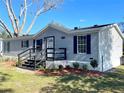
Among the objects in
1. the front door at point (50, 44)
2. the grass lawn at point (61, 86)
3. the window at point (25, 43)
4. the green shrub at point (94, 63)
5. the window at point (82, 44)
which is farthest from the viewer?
the window at point (25, 43)

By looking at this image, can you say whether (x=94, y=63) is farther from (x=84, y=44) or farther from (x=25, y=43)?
(x=25, y=43)

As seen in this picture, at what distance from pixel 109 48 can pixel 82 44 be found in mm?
2454

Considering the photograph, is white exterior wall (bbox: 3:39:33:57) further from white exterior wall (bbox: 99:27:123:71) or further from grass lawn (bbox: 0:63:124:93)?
grass lawn (bbox: 0:63:124:93)

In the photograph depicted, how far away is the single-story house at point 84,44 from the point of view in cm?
1609

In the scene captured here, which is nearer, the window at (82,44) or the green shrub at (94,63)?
the green shrub at (94,63)

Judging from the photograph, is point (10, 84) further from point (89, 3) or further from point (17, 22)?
point (17, 22)

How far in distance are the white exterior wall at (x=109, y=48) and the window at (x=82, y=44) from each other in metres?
1.37

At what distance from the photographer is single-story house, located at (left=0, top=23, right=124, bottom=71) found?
1609 cm

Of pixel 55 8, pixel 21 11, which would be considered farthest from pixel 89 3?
pixel 21 11

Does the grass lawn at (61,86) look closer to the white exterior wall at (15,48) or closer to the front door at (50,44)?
the front door at (50,44)

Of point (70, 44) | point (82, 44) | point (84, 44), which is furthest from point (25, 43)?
point (84, 44)

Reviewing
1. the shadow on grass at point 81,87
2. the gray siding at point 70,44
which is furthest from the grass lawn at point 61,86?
the gray siding at point 70,44

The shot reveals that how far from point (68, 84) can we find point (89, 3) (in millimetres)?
22184

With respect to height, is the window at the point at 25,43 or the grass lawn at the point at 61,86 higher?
the window at the point at 25,43
